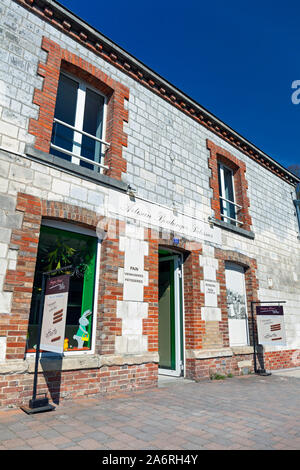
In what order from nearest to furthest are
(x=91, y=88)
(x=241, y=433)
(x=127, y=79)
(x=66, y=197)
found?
(x=241, y=433) < (x=66, y=197) < (x=91, y=88) < (x=127, y=79)

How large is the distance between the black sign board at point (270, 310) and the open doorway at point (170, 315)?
7.82ft

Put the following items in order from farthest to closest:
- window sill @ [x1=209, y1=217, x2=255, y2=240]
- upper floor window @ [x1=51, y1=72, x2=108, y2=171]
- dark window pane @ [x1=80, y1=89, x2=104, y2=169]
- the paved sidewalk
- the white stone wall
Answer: window sill @ [x1=209, y1=217, x2=255, y2=240] < dark window pane @ [x1=80, y1=89, x2=104, y2=169] < upper floor window @ [x1=51, y1=72, x2=108, y2=171] < the white stone wall < the paved sidewalk

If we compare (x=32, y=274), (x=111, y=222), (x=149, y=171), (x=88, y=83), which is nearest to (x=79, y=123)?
(x=88, y=83)

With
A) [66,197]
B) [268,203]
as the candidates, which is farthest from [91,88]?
[268,203]

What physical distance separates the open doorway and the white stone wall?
980mm

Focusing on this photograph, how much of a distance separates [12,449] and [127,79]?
705 cm

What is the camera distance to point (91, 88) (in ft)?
21.6

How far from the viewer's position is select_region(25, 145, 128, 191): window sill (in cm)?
501

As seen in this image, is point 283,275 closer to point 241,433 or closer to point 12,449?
point 241,433

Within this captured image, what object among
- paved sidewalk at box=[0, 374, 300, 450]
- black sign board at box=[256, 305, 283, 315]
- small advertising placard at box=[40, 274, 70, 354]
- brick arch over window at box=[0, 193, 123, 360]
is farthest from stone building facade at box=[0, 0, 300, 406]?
paved sidewalk at box=[0, 374, 300, 450]

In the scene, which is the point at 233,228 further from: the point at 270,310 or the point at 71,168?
the point at 71,168

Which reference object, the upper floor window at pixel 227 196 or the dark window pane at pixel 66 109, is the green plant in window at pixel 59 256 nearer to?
the dark window pane at pixel 66 109

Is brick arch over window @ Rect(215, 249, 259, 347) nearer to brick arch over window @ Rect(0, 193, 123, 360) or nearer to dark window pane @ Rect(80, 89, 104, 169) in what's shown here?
brick arch over window @ Rect(0, 193, 123, 360)

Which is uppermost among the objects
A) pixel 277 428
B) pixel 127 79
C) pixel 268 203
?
pixel 127 79
